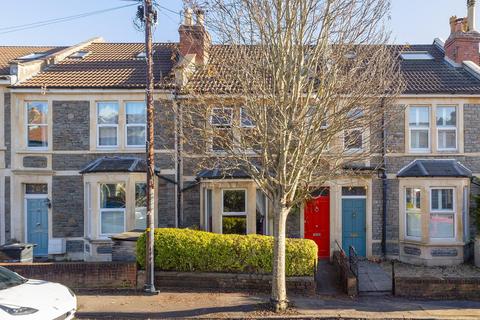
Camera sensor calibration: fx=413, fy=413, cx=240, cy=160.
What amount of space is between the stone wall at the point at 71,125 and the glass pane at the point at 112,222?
249 cm

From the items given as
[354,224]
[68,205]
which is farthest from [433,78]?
[68,205]

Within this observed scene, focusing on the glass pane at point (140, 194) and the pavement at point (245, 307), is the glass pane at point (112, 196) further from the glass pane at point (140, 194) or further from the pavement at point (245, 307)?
the pavement at point (245, 307)

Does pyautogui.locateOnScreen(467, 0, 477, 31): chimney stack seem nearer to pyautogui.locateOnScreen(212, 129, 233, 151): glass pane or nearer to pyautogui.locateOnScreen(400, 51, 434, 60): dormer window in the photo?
pyautogui.locateOnScreen(400, 51, 434, 60): dormer window

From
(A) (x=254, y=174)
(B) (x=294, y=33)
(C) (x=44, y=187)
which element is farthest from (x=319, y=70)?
(C) (x=44, y=187)

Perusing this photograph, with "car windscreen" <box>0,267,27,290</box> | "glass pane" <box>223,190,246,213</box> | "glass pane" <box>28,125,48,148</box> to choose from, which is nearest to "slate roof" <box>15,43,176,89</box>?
"glass pane" <box>28,125,48,148</box>

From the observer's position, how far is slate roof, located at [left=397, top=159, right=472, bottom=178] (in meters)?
13.6

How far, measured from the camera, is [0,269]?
818 cm

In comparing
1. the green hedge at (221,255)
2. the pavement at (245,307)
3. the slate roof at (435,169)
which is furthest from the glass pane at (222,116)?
the slate roof at (435,169)

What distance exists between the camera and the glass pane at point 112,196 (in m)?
14.1

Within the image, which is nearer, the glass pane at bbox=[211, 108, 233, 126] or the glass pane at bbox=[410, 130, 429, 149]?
the glass pane at bbox=[211, 108, 233, 126]

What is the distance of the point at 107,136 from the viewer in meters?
14.7

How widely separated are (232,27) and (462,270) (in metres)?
10.4

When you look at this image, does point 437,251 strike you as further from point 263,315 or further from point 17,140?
point 17,140

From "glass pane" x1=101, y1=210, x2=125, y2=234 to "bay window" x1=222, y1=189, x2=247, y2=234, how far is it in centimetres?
352
